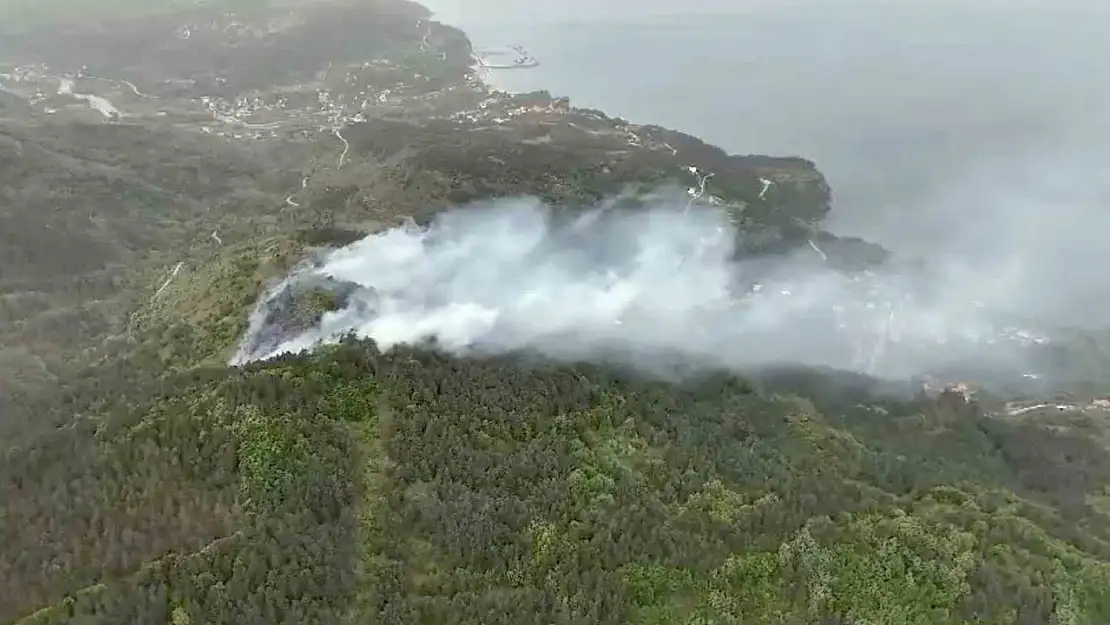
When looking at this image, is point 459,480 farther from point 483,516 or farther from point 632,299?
point 632,299

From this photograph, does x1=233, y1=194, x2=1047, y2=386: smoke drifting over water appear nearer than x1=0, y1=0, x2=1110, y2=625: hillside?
No

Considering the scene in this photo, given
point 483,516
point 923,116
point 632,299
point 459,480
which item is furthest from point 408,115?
point 483,516

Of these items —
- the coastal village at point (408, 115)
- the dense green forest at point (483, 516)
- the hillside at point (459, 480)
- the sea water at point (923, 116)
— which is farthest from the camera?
the sea water at point (923, 116)

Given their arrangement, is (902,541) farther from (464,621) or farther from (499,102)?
(499,102)

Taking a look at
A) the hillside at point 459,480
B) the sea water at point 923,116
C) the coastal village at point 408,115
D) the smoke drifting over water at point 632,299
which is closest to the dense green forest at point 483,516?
the hillside at point 459,480

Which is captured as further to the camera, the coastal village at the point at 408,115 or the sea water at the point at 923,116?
the sea water at the point at 923,116

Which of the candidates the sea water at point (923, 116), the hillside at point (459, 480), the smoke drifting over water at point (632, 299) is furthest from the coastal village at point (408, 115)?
the hillside at point (459, 480)

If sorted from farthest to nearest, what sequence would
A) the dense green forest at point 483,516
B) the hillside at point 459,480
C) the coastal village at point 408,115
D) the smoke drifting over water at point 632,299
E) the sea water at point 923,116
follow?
the sea water at point 923,116
the coastal village at point 408,115
the smoke drifting over water at point 632,299
the hillside at point 459,480
the dense green forest at point 483,516

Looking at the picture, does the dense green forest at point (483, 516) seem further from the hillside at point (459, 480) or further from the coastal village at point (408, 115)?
the coastal village at point (408, 115)

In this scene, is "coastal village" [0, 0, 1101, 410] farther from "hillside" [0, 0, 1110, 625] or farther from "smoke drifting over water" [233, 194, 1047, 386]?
"hillside" [0, 0, 1110, 625]

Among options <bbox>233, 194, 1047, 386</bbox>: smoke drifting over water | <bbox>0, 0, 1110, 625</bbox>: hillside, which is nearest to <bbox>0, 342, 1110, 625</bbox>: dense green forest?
<bbox>0, 0, 1110, 625</bbox>: hillside
